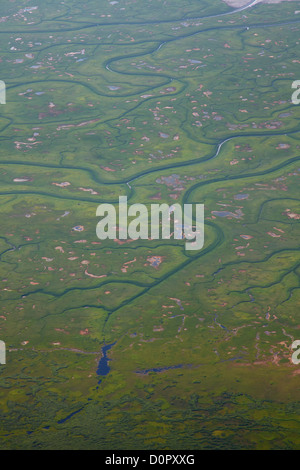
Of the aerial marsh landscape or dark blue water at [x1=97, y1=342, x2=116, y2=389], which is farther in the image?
dark blue water at [x1=97, y1=342, x2=116, y2=389]

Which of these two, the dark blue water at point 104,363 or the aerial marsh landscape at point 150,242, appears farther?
the dark blue water at point 104,363

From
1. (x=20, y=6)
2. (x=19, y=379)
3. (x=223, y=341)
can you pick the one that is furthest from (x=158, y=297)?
(x=20, y=6)

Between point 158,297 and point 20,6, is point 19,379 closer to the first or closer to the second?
point 158,297

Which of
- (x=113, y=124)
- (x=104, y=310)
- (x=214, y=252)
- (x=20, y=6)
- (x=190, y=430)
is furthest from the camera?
(x=20, y=6)

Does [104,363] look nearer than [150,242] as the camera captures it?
Yes

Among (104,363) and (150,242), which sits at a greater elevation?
(150,242)

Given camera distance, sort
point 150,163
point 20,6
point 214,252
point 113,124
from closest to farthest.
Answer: point 214,252, point 150,163, point 113,124, point 20,6

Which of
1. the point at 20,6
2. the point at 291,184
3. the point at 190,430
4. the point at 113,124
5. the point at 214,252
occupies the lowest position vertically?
the point at 190,430

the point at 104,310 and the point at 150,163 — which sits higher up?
the point at 150,163
